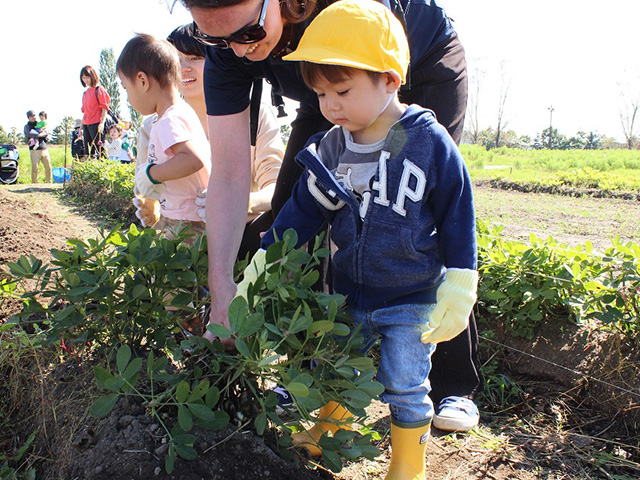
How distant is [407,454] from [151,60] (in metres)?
2.30

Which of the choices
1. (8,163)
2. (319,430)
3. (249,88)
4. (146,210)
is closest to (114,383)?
(319,430)

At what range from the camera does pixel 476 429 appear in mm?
2266

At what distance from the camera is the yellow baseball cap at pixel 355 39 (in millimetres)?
1519

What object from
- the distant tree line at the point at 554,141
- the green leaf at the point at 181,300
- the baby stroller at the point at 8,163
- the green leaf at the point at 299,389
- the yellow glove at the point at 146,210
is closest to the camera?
the green leaf at the point at 299,389

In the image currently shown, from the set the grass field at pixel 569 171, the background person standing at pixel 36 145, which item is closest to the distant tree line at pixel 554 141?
the grass field at pixel 569 171

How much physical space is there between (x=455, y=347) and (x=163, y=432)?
1.22 meters

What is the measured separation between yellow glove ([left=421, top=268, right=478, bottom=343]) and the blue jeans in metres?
0.17

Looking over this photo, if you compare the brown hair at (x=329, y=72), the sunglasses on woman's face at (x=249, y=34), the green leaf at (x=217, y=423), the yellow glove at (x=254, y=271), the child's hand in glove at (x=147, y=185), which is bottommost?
the green leaf at (x=217, y=423)

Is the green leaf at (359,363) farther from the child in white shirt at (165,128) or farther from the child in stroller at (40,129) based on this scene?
the child in stroller at (40,129)

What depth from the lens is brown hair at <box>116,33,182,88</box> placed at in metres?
2.90

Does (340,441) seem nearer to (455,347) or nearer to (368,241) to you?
(368,241)

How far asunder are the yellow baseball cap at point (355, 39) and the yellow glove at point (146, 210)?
1815 millimetres

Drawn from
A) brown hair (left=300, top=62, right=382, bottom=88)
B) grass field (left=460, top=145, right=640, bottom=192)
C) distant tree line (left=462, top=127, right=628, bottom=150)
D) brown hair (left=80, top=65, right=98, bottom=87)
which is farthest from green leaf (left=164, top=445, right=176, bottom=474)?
distant tree line (left=462, top=127, right=628, bottom=150)

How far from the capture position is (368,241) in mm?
1700
